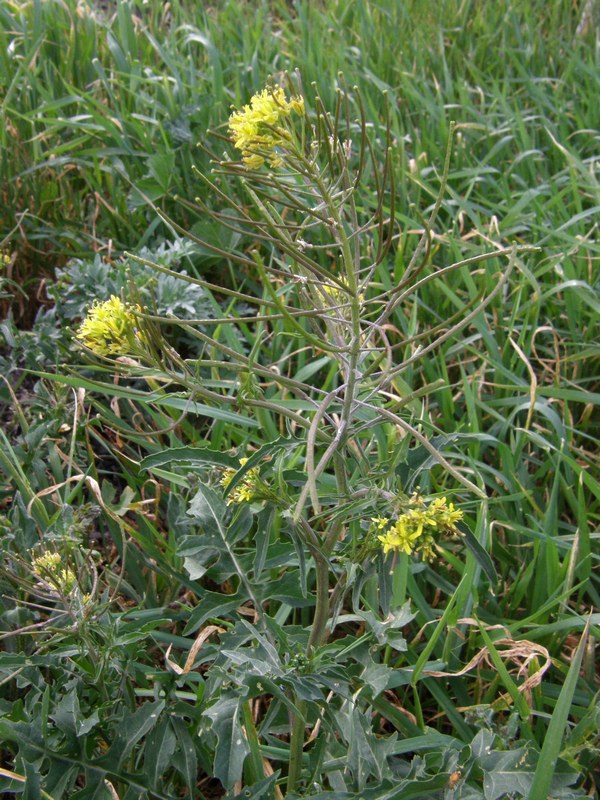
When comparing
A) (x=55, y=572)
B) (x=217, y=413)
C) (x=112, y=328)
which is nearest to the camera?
(x=112, y=328)

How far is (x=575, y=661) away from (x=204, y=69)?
2939 mm

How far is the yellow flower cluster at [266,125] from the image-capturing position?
1.03 m

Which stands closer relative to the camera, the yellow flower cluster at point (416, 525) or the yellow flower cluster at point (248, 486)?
the yellow flower cluster at point (416, 525)

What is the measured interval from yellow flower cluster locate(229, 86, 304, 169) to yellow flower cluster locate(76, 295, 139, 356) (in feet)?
0.93

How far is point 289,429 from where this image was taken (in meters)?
1.40

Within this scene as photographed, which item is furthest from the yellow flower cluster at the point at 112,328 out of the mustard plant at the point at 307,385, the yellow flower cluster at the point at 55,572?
the yellow flower cluster at the point at 55,572

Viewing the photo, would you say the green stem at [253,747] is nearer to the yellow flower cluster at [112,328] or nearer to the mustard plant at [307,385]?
the mustard plant at [307,385]

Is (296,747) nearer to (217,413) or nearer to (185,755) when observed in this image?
(185,755)

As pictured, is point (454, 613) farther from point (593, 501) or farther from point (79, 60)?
point (79, 60)

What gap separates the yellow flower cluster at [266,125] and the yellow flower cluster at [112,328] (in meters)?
0.28

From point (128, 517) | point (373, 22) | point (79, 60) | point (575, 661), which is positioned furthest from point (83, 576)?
point (373, 22)

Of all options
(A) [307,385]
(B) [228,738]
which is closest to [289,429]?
(A) [307,385]

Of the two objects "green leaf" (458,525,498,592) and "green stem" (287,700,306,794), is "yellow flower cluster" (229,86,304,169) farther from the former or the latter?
"green stem" (287,700,306,794)

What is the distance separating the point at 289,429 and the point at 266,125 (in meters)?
0.55
